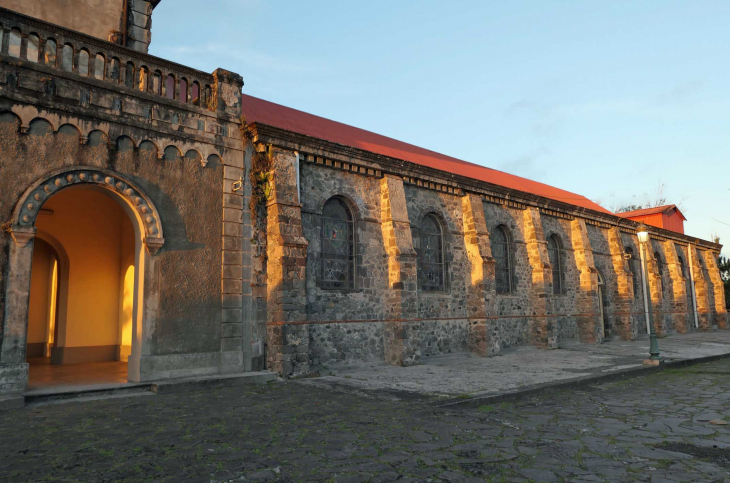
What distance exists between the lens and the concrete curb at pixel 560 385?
24.8 ft

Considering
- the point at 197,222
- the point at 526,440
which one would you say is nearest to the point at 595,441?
the point at 526,440

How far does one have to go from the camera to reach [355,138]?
15.6 meters

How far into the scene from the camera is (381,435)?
5.71 meters

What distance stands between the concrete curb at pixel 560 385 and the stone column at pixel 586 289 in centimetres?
583

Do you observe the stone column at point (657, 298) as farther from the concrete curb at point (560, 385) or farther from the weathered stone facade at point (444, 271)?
the concrete curb at point (560, 385)

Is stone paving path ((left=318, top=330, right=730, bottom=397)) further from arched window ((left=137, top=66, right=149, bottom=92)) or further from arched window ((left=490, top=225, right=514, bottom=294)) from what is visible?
arched window ((left=137, top=66, right=149, bottom=92))

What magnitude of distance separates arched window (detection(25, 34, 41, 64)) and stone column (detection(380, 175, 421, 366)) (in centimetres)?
820

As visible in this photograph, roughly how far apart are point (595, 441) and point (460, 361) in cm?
867

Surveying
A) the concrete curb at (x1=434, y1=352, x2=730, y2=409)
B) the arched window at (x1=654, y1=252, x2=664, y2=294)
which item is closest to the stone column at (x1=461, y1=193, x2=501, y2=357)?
the concrete curb at (x1=434, y1=352, x2=730, y2=409)

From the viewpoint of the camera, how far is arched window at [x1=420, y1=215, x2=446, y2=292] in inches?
Result: 584

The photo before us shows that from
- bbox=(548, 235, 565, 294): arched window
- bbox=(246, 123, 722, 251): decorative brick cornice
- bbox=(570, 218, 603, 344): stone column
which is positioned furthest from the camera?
bbox=(548, 235, 565, 294): arched window

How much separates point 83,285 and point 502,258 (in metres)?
13.0

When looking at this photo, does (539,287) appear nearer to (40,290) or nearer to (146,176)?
(146,176)

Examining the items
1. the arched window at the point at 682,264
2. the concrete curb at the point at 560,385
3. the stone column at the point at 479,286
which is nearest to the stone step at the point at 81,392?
the concrete curb at the point at 560,385
